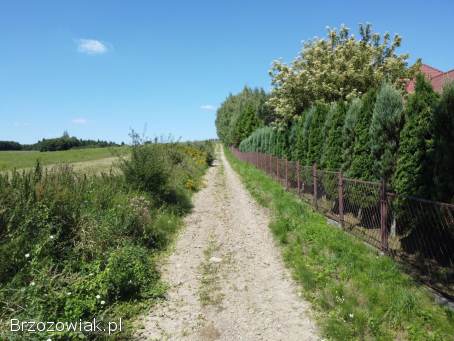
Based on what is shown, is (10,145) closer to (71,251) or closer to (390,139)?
(71,251)

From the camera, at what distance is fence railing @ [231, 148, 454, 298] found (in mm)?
4719

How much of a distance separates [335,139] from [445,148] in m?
4.88

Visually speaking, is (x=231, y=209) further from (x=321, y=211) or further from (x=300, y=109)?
(x=300, y=109)

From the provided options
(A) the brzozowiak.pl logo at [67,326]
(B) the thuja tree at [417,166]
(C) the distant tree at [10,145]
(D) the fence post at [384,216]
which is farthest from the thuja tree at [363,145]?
(C) the distant tree at [10,145]

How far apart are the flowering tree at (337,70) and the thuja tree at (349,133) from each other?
18.0ft

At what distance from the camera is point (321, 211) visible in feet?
30.7

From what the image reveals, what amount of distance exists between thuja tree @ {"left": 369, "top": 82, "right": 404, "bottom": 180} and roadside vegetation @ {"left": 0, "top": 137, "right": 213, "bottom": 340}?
515 cm

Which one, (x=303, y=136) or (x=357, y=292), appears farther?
(x=303, y=136)

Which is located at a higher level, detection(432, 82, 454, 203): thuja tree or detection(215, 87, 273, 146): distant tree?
detection(215, 87, 273, 146): distant tree

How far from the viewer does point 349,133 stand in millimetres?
9008

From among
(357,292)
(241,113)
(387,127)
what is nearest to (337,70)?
(387,127)

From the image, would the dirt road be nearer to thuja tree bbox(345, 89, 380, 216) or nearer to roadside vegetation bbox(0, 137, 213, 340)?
roadside vegetation bbox(0, 137, 213, 340)

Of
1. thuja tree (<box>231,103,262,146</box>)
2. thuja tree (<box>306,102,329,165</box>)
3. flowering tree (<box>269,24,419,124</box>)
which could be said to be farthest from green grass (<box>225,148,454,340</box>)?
thuja tree (<box>231,103,262,146</box>)

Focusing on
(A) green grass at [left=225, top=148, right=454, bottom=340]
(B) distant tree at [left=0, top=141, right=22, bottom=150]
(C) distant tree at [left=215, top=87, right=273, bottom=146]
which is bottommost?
(A) green grass at [left=225, top=148, right=454, bottom=340]
